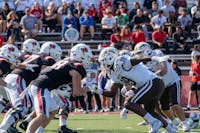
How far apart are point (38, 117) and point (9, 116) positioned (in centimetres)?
126

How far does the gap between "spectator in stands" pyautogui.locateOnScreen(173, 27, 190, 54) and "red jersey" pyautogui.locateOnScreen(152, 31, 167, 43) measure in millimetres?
475

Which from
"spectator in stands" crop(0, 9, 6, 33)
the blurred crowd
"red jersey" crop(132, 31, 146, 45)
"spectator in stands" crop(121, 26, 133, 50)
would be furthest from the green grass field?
"spectator in stands" crop(0, 9, 6, 33)

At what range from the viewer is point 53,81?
430 inches

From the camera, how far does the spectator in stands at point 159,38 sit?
69.6ft

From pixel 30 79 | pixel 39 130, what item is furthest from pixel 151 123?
pixel 30 79

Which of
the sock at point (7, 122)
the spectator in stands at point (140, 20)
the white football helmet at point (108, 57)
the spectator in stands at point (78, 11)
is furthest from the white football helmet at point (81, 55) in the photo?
the spectator in stands at point (78, 11)

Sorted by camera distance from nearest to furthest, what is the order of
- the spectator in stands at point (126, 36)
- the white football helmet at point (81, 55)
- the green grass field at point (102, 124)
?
the white football helmet at point (81, 55) → the green grass field at point (102, 124) → the spectator in stands at point (126, 36)

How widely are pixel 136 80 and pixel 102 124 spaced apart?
3.11m

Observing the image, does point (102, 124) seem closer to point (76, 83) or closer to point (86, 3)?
point (76, 83)

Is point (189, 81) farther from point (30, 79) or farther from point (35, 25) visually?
point (30, 79)

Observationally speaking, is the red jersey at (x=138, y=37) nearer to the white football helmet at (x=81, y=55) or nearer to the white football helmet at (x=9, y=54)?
the white football helmet at (x=9, y=54)

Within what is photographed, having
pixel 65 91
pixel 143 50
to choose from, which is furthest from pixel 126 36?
pixel 65 91

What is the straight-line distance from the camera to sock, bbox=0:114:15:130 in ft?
37.7

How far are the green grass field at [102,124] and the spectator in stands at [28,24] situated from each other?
210 inches
